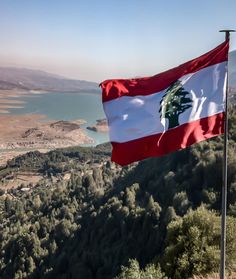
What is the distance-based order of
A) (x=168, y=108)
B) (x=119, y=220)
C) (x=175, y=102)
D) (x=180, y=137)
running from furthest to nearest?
(x=119, y=220) < (x=168, y=108) < (x=175, y=102) < (x=180, y=137)

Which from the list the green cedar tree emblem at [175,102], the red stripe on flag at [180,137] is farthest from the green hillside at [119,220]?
the green cedar tree emblem at [175,102]

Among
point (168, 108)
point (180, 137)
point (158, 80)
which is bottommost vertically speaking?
point (180, 137)

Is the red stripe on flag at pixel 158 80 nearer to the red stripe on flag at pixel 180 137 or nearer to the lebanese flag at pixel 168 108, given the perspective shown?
the lebanese flag at pixel 168 108

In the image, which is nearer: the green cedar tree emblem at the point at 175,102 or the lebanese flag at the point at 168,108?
the lebanese flag at the point at 168,108

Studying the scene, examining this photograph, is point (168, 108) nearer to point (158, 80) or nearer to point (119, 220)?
point (158, 80)

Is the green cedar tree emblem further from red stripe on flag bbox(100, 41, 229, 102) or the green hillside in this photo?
the green hillside

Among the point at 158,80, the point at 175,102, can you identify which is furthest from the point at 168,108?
the point at 158,80

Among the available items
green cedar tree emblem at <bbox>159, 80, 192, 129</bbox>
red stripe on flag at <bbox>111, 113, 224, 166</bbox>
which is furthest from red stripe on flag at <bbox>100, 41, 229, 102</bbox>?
red stripe on flag at <bbox>111, 113, 224, 166</bbox>

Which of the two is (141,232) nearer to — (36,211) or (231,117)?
(231,117)

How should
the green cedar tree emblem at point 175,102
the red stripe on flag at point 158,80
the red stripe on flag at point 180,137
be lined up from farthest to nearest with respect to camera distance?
the green cedar tree emblem at point 175,102 → the red stripe on flag at point 180,137 → the red stripe on flag at point 158,80
